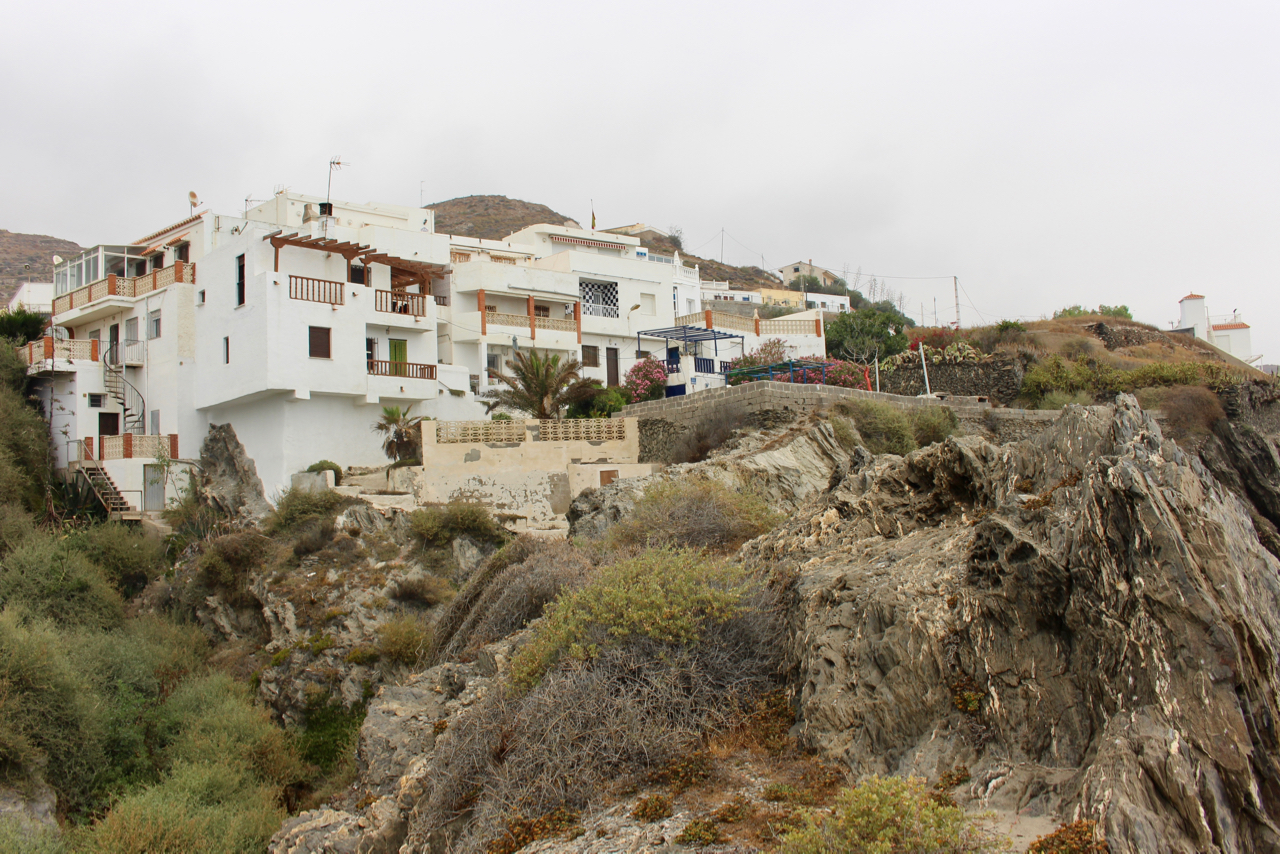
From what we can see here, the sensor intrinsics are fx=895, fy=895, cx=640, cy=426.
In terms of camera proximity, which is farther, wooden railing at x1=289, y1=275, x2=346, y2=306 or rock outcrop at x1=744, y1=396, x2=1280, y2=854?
wooden railing at x1=289, y1=275, x2=346, y2=306

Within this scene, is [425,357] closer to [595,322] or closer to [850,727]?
[595,322]

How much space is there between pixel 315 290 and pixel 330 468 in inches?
249

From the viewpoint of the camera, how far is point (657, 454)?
90.9ft

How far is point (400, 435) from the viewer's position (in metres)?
30.2

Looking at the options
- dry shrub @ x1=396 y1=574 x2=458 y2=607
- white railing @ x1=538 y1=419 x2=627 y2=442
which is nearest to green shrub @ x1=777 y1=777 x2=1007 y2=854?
dry shrub @ x1=396 y1=574 x2=458 y2=607

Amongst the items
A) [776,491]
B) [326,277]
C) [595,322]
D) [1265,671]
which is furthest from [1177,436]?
[326,277]

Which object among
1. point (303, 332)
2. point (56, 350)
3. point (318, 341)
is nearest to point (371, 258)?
point (318, 341)

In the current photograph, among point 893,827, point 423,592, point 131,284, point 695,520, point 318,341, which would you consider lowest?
point 423,592

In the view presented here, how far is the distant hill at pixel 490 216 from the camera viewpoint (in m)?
90.1

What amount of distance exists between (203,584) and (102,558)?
4.38m

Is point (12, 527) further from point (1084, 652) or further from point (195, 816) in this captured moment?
point (1084, 652)

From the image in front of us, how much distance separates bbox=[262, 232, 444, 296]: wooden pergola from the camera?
99.1 ft

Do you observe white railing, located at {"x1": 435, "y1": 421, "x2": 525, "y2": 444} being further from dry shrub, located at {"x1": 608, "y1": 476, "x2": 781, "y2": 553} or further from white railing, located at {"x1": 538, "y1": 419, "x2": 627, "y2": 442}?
dry shrub, located at {"x1": 608, "y1": 476, "x2": 781, "y2": 553}

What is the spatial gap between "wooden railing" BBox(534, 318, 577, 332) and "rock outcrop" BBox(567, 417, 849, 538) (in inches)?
650
